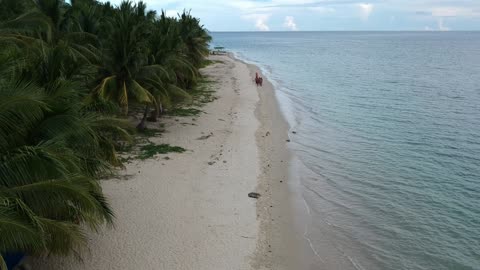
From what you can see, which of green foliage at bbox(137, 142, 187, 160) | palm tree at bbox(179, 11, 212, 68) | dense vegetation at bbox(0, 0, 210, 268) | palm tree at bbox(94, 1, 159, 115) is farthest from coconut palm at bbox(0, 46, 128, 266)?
palm tree at bbox(179, 11, 212, 68)

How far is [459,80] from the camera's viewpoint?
50.0 m

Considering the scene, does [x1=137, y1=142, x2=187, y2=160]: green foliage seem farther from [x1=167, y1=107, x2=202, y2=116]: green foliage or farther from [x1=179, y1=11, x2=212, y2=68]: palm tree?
[x1=179, y1=11, x2=212, y2=68]: palm tree

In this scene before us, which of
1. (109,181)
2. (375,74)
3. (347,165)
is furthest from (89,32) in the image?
(375,74)

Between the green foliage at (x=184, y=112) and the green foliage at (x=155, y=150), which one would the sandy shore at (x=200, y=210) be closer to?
the green foliage at (x=155, y=150)

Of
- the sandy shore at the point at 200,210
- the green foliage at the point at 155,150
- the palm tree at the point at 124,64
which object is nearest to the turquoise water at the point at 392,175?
the sandy shore at the point at 200,210

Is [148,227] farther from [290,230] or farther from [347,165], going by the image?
[347,165]

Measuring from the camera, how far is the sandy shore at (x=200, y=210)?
1044cm

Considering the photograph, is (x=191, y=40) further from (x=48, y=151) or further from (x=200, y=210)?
(x=48, y=151)

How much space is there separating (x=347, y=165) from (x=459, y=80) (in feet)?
122

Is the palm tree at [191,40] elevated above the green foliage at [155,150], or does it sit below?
above

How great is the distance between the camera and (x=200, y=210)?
13.2 m

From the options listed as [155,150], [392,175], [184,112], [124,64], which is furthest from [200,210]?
[184,112]

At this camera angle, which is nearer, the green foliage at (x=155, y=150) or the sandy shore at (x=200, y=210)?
the sandy shore at (x=200, y=210)

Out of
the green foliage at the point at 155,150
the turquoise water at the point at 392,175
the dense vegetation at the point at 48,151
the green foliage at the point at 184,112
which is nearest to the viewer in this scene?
the dense vegetation at the point at 48,151
